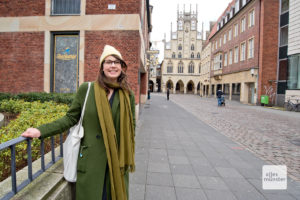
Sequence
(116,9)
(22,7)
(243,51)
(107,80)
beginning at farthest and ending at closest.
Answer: (243,51) → (22,7) → (116,9) → (107,80)

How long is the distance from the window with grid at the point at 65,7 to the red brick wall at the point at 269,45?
19678 millimetres

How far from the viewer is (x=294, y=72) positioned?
15969 millimetres

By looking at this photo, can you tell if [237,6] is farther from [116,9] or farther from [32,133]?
[32,133]

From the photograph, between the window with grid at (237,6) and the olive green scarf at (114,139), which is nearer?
the olive green scarf at (114,139)

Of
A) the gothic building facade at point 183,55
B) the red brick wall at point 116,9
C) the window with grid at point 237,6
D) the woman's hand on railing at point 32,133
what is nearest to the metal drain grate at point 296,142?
the woman's hand on railing at point 32,133

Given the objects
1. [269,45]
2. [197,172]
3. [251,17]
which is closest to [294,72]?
[269,45]

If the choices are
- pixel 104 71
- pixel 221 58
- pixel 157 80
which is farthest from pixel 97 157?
pixel 157 80

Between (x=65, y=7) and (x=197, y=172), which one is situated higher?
(x=65, y=7)

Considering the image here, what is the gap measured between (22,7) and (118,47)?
16.5 feet

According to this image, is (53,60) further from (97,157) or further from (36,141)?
(97,157)

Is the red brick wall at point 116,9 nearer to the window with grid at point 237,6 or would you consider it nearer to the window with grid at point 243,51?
the window with grid at point 243,51

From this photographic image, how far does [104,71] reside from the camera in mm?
1860

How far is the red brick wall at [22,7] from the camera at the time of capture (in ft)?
26.8

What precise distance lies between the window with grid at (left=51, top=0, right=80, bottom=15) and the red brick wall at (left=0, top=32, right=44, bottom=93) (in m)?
1.34
